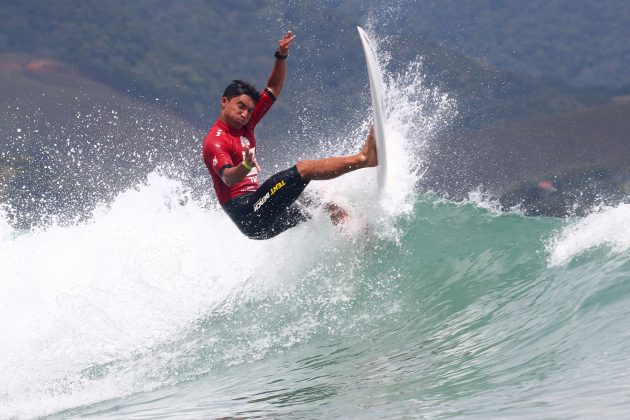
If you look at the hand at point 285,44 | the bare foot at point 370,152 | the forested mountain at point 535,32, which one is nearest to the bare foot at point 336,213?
the bare foot at point 370,152

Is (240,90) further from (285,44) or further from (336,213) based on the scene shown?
(336,213)

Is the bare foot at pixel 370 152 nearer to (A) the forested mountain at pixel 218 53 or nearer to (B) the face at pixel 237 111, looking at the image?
(B) the face at pixel 237 111

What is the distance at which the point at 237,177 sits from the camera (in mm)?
6285

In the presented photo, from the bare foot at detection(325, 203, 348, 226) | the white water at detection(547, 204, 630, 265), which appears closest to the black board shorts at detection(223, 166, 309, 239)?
the bare foot at detection(325, 203, 348, 226)

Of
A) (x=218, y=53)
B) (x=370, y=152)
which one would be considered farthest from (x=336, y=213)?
(x=218, y=53)

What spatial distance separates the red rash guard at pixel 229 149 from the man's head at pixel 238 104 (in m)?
0.08

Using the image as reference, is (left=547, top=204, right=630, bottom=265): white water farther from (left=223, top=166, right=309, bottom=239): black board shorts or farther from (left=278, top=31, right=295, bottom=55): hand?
(left=278, top=31, right=295, bottom=55): hand

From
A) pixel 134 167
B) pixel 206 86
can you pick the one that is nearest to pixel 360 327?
pixel 134 167

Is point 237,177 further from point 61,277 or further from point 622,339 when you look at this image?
point 61,277

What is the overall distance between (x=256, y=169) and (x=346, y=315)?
1.39 metres

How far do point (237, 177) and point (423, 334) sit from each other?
178 centimetres

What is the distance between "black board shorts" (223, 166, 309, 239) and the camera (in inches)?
266

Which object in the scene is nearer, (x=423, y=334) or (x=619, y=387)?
(x=619, y=387)

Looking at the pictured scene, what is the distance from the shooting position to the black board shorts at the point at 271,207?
6750 millimetres
